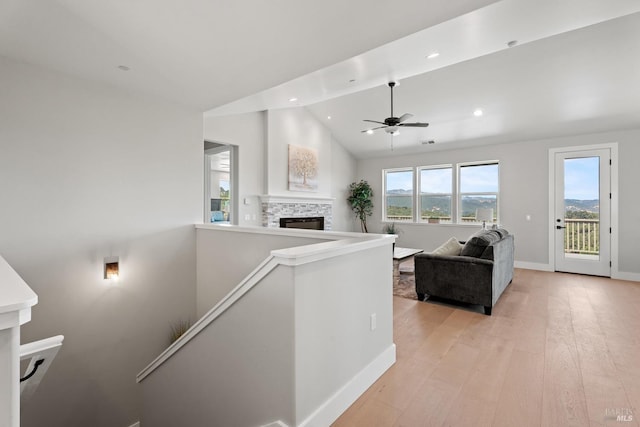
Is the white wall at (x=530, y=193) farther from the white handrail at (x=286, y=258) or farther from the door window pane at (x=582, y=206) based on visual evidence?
the white handrail at (x=286, y=258)

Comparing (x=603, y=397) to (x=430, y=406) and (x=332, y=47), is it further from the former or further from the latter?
(x=332, y=47)

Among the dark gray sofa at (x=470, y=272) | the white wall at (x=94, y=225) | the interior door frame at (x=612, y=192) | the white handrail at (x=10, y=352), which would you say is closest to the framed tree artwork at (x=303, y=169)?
the white wall at (x=94, y=225)

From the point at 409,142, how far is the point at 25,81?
6711mm

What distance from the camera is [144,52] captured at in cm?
Result: 244

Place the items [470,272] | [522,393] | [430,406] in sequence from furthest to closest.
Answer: [470,272], [522,393], [430,406]

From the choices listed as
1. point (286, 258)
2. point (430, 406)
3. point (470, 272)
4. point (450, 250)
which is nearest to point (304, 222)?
point (450, 250)

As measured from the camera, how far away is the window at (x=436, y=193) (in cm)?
746

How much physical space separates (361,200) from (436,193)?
1962 mm

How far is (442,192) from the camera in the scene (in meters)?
7.56

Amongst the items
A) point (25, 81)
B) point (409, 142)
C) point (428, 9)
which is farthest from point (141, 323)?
point (409, 142)

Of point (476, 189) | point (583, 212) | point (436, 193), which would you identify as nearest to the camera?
point (583, 212)

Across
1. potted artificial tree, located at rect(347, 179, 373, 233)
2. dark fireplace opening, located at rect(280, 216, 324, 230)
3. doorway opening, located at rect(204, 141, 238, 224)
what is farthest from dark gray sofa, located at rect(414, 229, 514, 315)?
potted artificial tree, located at rect(347, 179, 373, 233)

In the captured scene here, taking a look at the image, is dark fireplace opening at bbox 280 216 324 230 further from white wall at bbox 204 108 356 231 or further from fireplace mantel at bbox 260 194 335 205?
white wall at bbox 204 108 356 231

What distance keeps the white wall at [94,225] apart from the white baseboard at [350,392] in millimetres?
2458
